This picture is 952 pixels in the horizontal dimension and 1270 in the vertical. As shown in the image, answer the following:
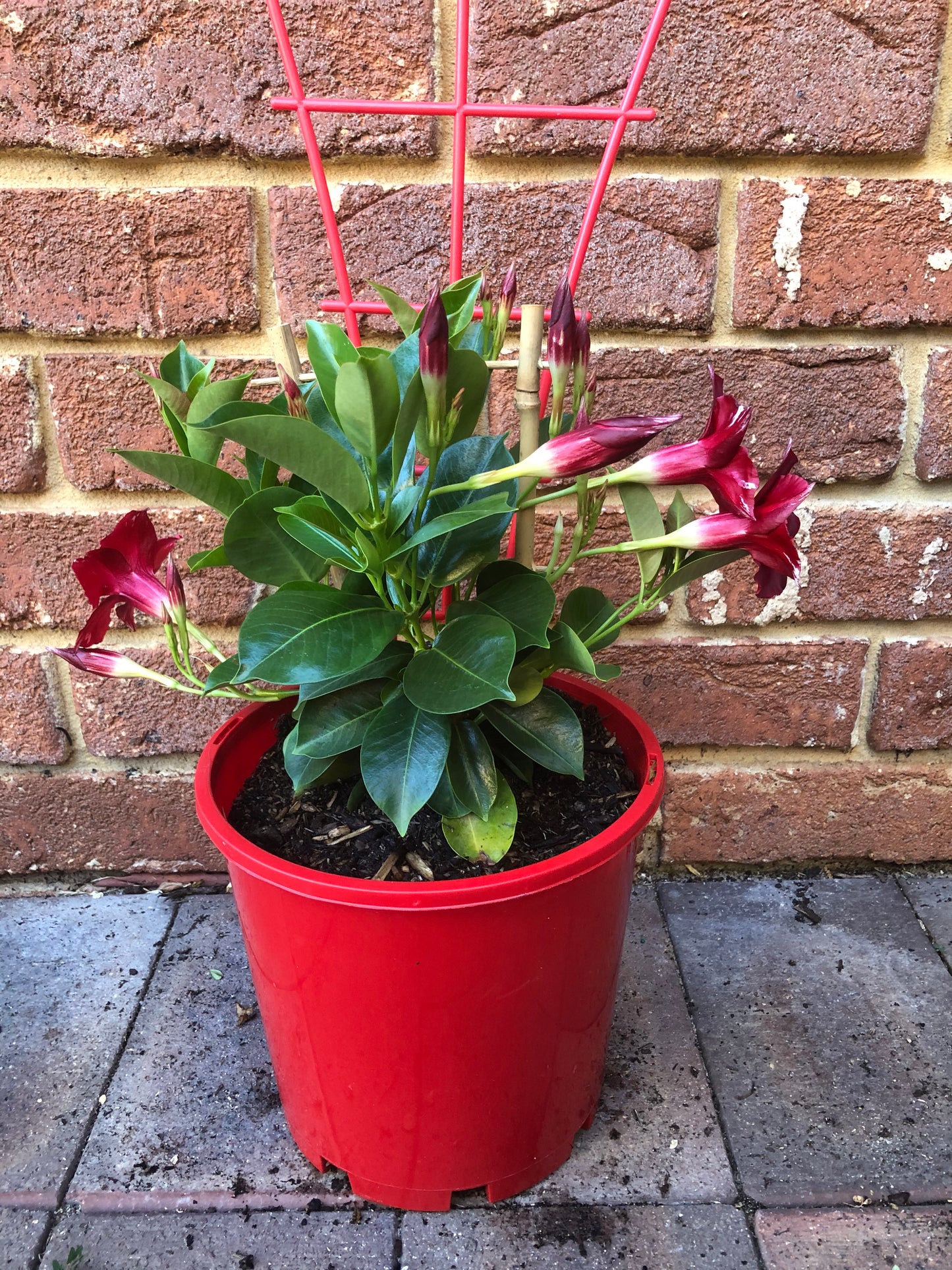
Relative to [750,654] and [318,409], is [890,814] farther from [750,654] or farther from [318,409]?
[318,409]

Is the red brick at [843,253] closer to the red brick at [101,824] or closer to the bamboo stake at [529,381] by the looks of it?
the bamboo stake at [529,381]

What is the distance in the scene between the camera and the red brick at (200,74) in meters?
1.01

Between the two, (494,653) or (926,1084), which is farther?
(926,1084)

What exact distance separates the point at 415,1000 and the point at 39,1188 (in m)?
0.47

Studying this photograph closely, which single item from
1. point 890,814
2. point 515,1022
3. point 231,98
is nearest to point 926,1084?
point 890,814

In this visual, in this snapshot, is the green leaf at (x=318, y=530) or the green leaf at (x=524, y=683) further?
the green leaf at (x=524, y=683)

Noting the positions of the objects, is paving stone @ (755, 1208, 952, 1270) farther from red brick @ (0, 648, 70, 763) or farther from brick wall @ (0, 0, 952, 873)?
red brick @ (0, 648, 70, 763)

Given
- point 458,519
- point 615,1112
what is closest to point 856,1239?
point 615,1112

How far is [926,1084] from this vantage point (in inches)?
40.3

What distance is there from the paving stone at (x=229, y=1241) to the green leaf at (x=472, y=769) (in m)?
0.43

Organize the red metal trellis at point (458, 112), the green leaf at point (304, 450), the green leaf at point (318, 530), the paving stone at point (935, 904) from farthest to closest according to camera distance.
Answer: the paving stone at point (935, 904) < the red metal trellis at point (458, 112) < the green leaf at point (318, 530) < the green leaf at point (304, 450)

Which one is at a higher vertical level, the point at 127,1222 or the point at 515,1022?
the point at 515,1022

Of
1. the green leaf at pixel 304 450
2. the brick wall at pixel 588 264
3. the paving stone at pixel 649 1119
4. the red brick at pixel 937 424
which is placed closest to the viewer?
the green leaf at pixel 304 450

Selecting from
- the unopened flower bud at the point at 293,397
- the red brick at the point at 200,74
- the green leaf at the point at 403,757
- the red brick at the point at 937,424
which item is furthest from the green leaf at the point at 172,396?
the red brick at the point at 937,424
